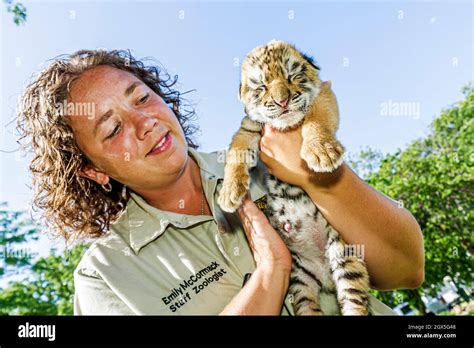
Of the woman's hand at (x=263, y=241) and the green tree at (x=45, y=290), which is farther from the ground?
the woman's hand at (x=263, y=241)

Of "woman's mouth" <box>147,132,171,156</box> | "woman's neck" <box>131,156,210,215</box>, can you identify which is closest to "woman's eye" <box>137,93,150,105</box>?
"woman's mouth" <box>147,132,171,156</box>

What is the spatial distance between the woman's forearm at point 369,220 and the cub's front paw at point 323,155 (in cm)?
21

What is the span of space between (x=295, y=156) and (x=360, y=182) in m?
0.46

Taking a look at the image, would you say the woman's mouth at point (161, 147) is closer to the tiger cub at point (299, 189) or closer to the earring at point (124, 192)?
the tiger cub at point (299, 189)

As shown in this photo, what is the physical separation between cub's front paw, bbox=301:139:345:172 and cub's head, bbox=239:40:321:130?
0.37 meters

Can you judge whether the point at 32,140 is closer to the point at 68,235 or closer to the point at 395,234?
the point at 68,235

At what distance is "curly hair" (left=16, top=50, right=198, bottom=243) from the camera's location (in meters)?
3.26

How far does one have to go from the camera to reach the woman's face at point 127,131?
2955mm

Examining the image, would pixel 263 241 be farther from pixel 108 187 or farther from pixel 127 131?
pixel 108 187

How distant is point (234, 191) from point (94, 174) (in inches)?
50.7

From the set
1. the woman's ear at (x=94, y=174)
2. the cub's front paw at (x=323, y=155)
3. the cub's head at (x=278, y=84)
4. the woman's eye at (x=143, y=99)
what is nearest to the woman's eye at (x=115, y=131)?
the woman's eye at (x=143, y=99)

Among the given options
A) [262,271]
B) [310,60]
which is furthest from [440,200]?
[262,271]

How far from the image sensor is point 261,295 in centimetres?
253
